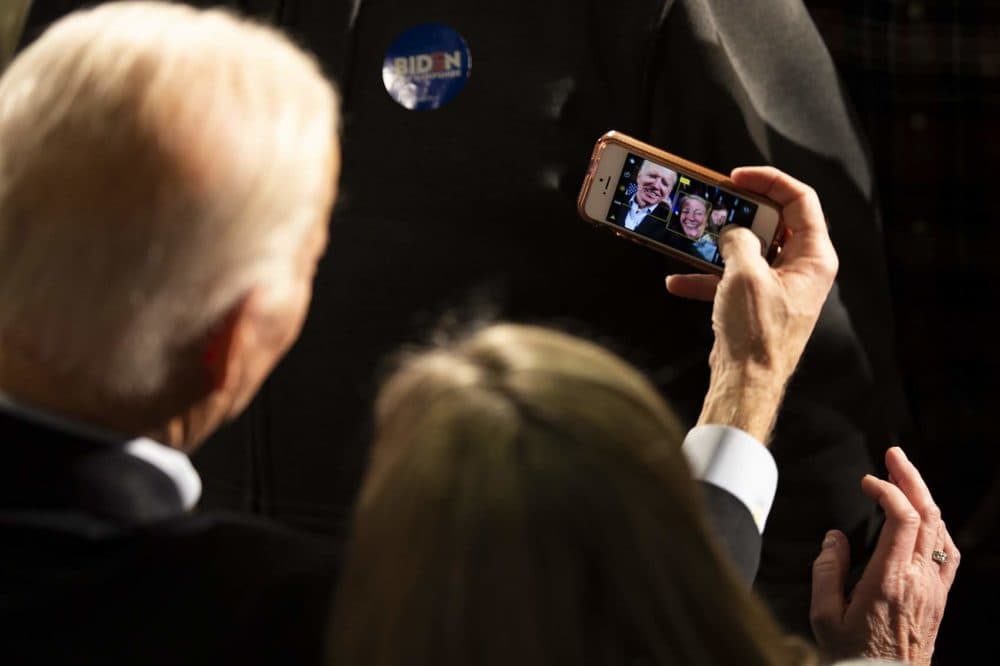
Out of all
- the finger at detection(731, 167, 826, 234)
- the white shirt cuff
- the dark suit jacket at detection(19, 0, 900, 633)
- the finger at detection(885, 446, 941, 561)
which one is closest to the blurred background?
the dark suit jacket at detection(19, 0, 900, 633)

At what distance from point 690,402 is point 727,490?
42cm

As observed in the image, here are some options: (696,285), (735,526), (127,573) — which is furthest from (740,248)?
(127,573)

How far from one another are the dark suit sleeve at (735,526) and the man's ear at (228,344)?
14.1 inches

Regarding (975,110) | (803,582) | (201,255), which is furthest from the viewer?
(975,110)

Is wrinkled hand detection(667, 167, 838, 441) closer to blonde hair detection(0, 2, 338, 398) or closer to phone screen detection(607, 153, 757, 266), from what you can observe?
phone screen detection(607, 153, 757, 266)

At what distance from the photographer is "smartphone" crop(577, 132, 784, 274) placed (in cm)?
109

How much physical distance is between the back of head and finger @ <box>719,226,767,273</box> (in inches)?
15.9

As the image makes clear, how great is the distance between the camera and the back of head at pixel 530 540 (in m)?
0.59

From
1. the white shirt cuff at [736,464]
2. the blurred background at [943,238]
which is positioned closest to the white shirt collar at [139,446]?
the white shirt cuff at [736,464]

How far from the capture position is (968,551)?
155cm

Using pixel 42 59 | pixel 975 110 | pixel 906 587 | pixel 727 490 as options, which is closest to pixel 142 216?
pixel 42 59

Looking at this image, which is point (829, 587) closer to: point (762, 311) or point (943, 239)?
point (762, 311)

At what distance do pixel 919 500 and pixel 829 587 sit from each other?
→ 12 centimetres

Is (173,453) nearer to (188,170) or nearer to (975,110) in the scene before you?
(188,170)
